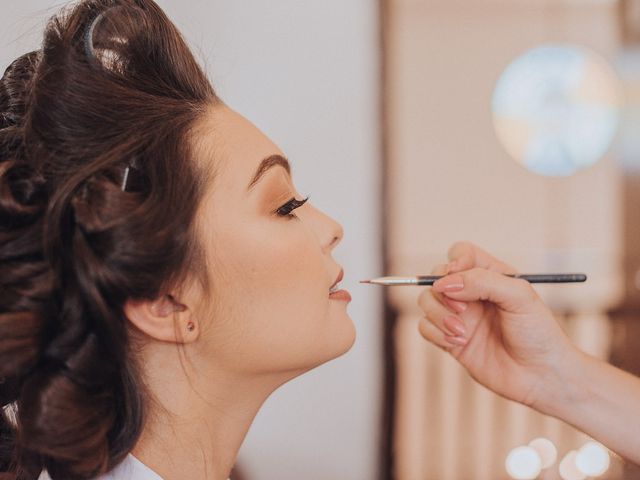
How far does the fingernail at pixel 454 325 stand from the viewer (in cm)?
115

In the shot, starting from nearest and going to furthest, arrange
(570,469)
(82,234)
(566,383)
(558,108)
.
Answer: (82,234) → (566,383) → (570,469) → (558,108)

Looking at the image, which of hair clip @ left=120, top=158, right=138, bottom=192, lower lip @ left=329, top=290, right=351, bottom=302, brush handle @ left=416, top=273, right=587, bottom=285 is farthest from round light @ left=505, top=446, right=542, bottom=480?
hair clip @ left=120, top=158, right=138, bottom=192

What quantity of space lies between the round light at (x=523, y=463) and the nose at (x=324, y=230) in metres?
1.85

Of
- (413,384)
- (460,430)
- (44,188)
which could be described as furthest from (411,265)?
(44,188)

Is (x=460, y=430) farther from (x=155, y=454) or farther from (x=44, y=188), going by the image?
(x=44, y=188)

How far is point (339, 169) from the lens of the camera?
236cm

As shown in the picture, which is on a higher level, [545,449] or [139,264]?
[139,264]

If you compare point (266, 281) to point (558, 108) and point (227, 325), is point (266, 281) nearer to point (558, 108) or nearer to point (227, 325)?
point (227, 325)

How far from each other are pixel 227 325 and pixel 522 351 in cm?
48

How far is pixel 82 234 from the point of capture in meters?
0.80

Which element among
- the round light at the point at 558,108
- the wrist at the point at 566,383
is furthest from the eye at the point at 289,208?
the round light at the point at 558,108

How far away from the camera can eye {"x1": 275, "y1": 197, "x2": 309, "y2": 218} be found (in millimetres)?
953

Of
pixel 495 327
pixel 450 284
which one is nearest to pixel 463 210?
pixel 495 327

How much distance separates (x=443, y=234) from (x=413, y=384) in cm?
53
